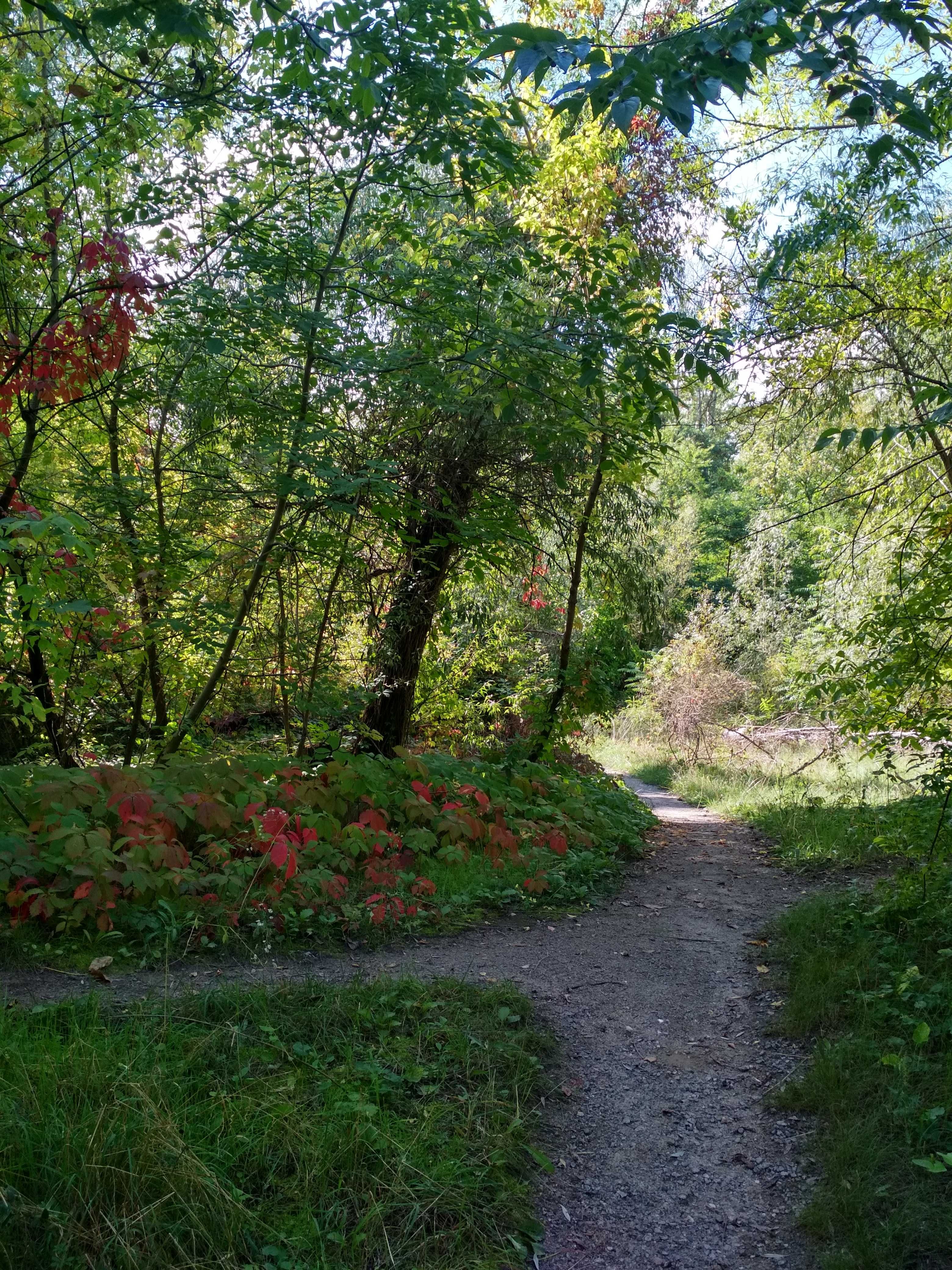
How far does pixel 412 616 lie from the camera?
8.10m

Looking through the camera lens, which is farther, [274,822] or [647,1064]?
[274,822]

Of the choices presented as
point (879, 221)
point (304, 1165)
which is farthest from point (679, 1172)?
point (879, 221)

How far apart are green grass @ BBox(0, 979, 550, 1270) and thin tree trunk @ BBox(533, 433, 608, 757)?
515 centimetres

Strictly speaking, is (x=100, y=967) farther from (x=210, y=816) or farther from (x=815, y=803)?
(x=815, y=803)

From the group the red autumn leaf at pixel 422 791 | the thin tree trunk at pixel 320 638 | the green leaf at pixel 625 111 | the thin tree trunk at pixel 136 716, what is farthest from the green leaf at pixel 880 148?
the thin tree trunk at pixel 136 716

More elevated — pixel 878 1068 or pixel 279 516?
pixel 279 516

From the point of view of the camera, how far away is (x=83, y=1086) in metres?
2.64

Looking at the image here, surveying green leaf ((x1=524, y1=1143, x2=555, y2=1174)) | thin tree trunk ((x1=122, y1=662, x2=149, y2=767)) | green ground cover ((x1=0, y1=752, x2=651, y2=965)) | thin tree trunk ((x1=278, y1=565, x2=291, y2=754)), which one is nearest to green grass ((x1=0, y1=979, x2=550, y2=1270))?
green leaf ((x1=524, y1=1143, x2=555, y2=1174))

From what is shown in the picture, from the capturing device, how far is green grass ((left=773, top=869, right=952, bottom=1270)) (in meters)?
2.58

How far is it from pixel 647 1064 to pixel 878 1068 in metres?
0.96

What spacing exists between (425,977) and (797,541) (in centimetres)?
1674

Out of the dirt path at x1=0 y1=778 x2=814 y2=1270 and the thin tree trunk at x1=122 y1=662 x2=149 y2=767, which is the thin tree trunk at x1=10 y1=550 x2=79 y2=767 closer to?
the thin tree trunk at x1=122 y1=662 x2=149 y2=767

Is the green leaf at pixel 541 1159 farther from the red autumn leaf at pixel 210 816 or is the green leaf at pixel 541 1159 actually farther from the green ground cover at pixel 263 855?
the red autumn leaf at pixel 210 816

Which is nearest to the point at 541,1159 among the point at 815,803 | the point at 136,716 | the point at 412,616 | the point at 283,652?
the point at 283,652
